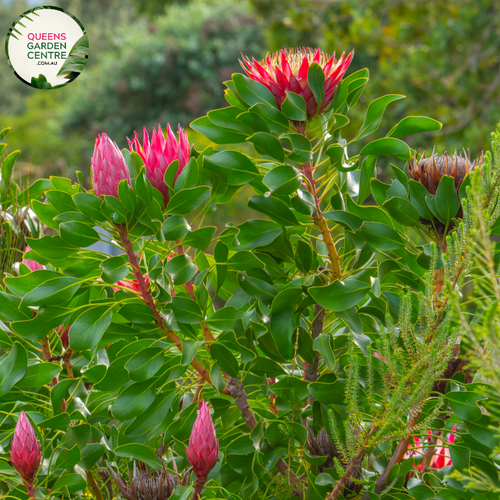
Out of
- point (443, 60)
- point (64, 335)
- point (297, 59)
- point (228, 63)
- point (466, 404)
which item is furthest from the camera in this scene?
point (228, 63)

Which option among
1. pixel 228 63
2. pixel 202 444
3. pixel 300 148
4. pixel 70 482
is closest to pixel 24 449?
pixel 70 482

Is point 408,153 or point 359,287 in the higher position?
point 408,153

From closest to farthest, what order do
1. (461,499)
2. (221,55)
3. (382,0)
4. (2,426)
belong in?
(461,499)
(2,426)
(382,0)
(221,55)

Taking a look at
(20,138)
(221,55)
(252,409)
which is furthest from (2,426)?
(20,138)

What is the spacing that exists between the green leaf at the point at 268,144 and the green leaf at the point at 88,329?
0.72 ft

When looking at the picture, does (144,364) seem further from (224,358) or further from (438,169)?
(438,169)

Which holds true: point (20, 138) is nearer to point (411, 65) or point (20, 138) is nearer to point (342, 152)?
point (411, 65)

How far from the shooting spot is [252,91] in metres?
0.53

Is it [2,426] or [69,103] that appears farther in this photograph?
[69,103]

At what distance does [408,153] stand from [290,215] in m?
0.14

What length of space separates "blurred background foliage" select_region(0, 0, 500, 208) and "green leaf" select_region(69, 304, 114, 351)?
111 centimetres

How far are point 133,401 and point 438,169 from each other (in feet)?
1.32

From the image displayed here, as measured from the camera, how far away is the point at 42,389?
670 mm
